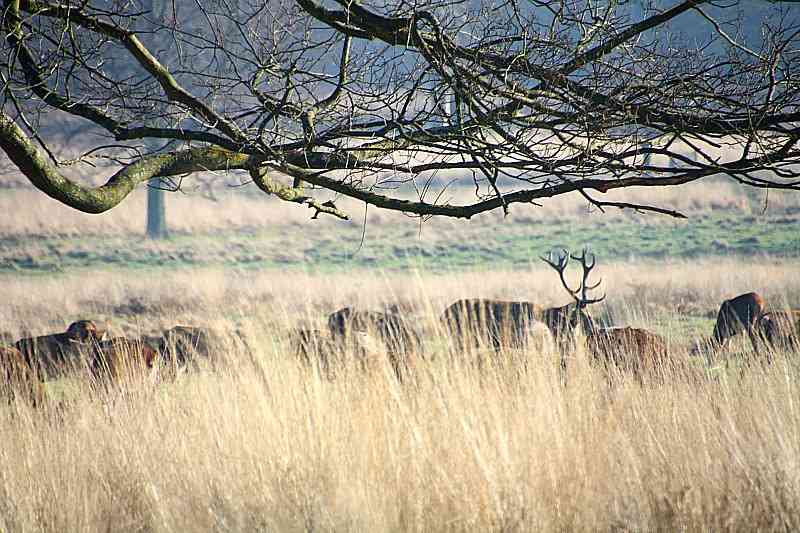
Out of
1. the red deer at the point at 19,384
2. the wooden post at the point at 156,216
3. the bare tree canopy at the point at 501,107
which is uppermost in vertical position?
the wooden post at the point at 156,216

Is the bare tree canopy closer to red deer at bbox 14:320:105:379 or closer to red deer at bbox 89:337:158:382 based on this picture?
red deer at bbox 89:337:158:382

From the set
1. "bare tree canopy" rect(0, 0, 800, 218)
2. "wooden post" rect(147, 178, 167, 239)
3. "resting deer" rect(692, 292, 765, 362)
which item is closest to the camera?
"bare tree canopy" rect(0, 0, 800, 218)

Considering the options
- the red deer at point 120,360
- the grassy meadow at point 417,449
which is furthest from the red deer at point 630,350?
the red deer at point 120,360

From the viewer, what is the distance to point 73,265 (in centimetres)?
1880

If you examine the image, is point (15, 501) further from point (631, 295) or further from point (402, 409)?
point (631, 295)

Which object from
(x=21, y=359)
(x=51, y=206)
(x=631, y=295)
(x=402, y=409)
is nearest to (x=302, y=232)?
(x=51, y=206)

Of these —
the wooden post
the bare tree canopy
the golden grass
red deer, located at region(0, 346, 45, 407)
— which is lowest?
the golden grass

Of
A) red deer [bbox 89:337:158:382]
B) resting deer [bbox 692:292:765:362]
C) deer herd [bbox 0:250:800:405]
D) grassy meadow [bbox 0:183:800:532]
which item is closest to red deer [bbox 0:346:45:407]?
deer herd [bbox 0:250:800:405]

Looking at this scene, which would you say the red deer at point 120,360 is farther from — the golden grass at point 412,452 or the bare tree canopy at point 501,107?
the bare tree canopy at point 501,107

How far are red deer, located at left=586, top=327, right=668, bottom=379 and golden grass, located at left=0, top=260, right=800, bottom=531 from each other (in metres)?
0.15

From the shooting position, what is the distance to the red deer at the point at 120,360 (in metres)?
5.22

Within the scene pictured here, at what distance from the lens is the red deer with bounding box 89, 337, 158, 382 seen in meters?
5.22

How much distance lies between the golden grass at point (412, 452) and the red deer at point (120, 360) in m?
0.16

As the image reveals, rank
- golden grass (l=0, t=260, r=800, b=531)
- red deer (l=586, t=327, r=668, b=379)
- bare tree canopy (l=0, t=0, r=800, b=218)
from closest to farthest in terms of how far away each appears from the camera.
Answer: bare tree canopy (l=0, t=0, r=800, b=218)
golden grass (l=0, t=260, r=800, b=531)
red deer (l=586, t=327, r=668, b=379)
